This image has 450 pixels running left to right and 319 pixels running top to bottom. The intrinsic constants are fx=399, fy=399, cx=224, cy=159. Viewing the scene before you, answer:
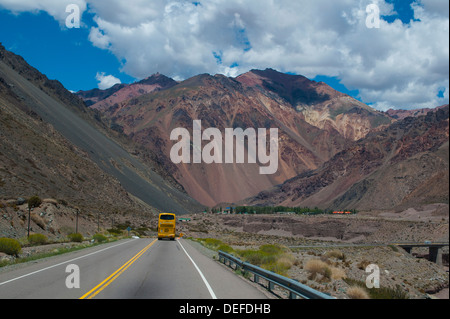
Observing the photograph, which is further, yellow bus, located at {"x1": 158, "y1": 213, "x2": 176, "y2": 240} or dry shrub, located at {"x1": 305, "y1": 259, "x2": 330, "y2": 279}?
yellow bus, located at {"x1": 158, "y1": 213, "x2": 176, "y2": 240}

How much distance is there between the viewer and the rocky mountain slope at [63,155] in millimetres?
60969

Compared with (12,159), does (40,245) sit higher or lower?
lower

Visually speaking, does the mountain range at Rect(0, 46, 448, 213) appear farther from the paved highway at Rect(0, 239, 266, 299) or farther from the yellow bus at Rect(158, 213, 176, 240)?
the yellow bus at Rect(158, 213, 176, 240)

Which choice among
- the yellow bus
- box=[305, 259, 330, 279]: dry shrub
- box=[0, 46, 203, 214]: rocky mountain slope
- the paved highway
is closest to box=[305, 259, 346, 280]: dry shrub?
box=[305, 259, 330, 279]: dry shrub

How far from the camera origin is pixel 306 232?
9331cm

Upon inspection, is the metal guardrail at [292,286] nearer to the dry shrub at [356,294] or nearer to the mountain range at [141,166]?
the dry shrub at [356,294]

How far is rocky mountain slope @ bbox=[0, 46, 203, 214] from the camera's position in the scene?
200 ft

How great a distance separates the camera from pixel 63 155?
254 ft

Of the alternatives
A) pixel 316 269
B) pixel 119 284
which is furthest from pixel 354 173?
pixel 119 284

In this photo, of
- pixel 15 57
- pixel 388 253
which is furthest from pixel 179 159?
pixel 388 253

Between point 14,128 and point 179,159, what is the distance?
12471 cm

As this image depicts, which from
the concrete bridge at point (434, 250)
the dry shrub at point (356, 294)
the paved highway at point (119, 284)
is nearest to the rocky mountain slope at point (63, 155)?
the paved highway at point (119, 284)
